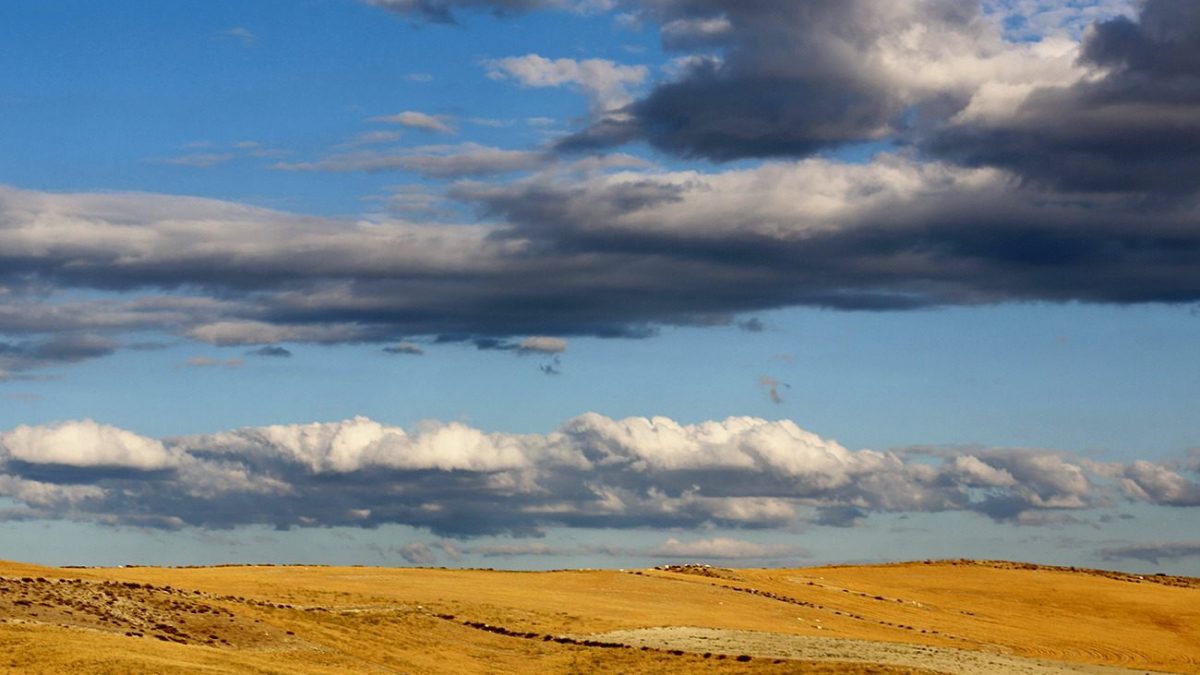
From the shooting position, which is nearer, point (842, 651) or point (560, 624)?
point (842, 651)

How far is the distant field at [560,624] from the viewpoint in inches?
2160

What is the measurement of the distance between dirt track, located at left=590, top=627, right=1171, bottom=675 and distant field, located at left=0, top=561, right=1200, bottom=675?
182 millimetres

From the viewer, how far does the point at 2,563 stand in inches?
2734

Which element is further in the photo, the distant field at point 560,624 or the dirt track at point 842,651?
the dirt track at point 842,651

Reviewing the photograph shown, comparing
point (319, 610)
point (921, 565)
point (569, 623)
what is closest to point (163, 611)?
point (319, 610)

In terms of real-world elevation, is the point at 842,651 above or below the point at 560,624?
below

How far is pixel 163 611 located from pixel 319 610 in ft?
34.0

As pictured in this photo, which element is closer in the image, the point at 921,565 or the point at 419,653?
the point at 419,653

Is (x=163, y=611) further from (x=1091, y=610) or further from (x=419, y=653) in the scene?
(x=1091, y=610)

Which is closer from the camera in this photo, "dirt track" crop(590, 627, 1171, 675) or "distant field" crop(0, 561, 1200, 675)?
"distant field" crop(0, 561, 1200, 675)

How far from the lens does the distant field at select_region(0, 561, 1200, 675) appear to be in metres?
54.9

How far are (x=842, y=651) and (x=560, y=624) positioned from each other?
49.1 feet

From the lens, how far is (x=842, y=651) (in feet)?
214

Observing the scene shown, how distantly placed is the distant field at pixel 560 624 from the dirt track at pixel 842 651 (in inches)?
7.2
